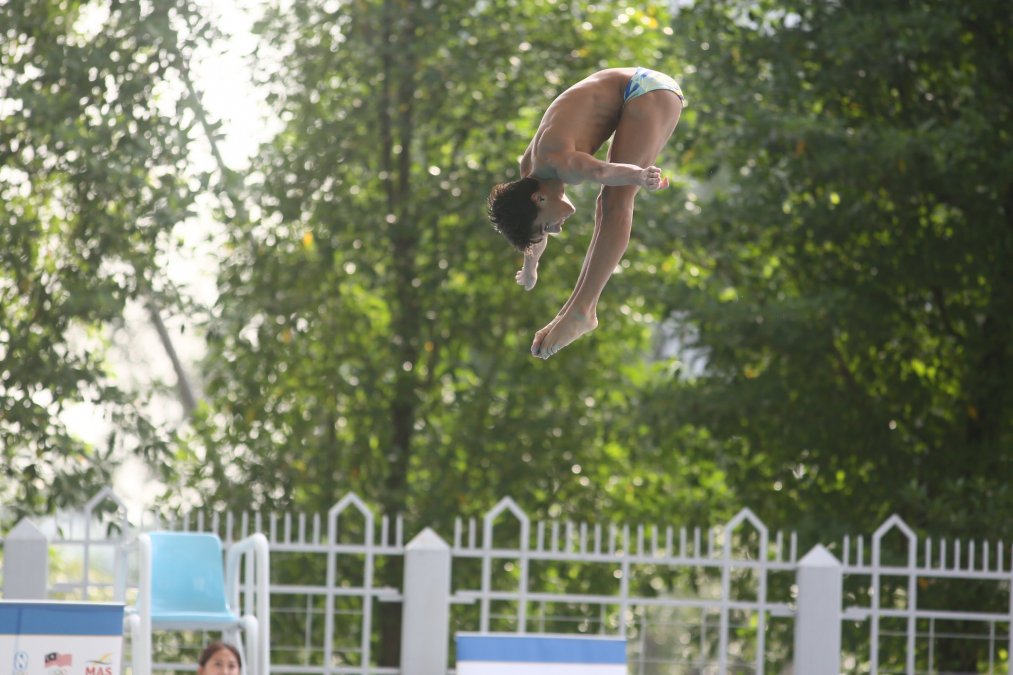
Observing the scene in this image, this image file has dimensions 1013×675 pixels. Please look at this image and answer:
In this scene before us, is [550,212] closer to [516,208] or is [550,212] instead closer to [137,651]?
[516,208]

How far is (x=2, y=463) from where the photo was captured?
7.05 m

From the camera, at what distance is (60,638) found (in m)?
3.43

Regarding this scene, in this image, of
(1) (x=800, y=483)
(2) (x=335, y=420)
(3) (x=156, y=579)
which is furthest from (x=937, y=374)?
(3) (x=156, y=579)

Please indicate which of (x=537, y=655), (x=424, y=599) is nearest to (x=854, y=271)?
(x=424, y=599)

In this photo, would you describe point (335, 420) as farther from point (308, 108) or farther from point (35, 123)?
point (35, 123)

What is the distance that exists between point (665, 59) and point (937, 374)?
250 centimetres

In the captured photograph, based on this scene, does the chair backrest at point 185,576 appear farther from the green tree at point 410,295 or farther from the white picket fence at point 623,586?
the green tree at point 410,295

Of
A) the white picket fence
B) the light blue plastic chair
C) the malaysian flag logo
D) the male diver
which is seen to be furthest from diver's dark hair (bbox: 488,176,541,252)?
the white picket fence

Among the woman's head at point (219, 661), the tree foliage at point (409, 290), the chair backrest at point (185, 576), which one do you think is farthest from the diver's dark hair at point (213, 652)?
the tree foliage at point (409, 290)

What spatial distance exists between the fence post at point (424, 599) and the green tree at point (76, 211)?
7.08 ft

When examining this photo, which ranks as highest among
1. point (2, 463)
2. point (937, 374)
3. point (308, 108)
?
point (308, 108)

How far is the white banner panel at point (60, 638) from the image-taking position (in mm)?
3400

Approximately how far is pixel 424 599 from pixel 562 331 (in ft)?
9.85

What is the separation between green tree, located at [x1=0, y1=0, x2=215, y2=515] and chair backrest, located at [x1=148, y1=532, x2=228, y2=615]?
237 cm
